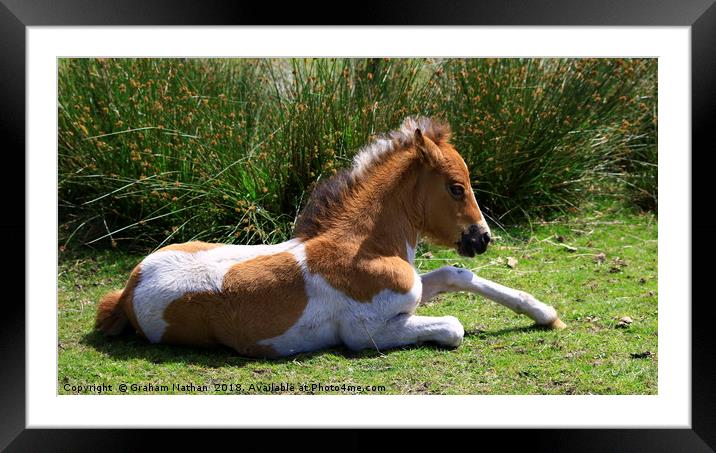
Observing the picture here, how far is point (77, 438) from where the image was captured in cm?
571

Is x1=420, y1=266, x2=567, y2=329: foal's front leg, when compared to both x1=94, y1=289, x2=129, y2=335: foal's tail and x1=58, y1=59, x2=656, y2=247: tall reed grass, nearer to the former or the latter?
x1=58, y1=59, x2=656, y2=247: tall reed grass

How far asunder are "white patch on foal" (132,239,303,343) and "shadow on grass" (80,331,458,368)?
0.46ft

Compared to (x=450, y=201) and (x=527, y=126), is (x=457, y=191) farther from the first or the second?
(x=527, y=126)

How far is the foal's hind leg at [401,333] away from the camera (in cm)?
685

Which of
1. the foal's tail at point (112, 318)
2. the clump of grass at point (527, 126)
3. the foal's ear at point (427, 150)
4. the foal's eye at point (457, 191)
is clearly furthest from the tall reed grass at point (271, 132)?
the foal's eye at point (457, 191)

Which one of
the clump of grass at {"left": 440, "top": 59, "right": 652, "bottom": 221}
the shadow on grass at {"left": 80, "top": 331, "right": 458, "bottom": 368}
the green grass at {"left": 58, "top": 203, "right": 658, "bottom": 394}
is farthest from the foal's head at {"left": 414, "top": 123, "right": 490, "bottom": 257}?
the clump of grass at {"left": 440, "top": 59, "right": 652, "bottom": 221}

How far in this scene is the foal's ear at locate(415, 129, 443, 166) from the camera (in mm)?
7055

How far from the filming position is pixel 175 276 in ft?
22.2

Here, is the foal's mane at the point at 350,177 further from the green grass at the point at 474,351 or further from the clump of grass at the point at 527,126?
the clump of grass at the point at 527,126

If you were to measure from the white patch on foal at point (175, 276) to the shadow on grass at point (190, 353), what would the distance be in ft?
0.46

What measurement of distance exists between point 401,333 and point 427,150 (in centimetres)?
147
